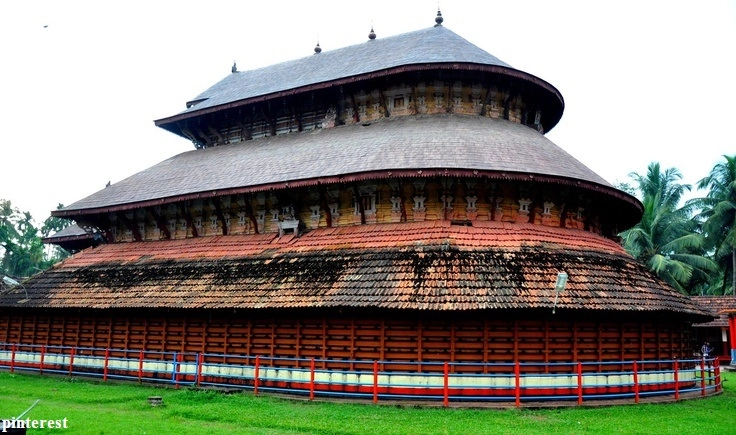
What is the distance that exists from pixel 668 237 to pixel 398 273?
103ft

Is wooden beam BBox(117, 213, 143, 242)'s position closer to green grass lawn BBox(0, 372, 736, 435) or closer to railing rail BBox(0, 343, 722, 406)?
railing rail BBox(0, 343, 722, 406)

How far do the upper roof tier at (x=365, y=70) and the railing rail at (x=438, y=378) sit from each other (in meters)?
9.28

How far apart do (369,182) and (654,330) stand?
8.16 m

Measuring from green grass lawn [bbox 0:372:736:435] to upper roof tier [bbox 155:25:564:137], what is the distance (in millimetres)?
10451

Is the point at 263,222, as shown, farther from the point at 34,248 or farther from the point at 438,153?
the point at 34,248

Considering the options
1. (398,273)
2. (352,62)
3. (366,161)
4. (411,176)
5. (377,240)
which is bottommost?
(398,273)

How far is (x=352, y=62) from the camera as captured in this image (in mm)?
22609

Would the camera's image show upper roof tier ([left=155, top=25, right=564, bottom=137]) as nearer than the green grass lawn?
No

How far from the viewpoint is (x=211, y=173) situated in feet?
65.2

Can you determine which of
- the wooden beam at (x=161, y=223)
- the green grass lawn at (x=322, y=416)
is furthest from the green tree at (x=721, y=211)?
the wooden beam at (x=161, y=223)

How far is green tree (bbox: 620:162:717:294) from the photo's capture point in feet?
112

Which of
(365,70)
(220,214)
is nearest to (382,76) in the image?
(365,70)

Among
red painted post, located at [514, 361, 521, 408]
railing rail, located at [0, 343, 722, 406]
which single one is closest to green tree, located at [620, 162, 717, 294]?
railing rail, located at [0, 343, 722, 406]

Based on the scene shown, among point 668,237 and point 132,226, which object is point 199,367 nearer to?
point 132,226
